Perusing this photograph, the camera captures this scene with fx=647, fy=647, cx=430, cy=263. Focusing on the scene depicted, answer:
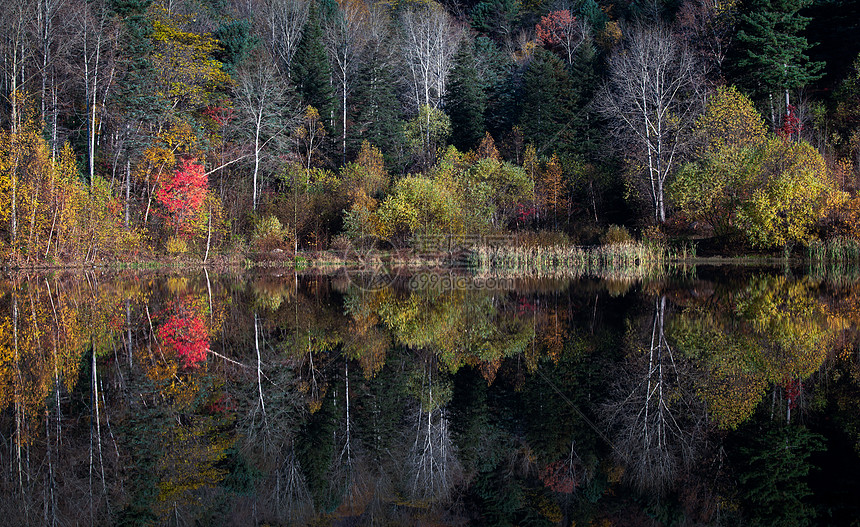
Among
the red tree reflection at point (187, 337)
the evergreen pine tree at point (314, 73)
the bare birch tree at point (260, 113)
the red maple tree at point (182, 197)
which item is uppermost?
the evergreen pine tree at point (314, 73)

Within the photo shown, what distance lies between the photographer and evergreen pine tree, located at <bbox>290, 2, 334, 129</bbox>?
1773 inches

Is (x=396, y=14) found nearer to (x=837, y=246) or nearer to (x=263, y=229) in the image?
(x=263, y=229)

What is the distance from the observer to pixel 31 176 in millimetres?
Answer: 25000

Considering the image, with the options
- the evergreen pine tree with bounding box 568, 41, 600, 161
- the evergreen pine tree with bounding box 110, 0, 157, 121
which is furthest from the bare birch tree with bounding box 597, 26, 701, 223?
the evergreen pine tree with bounding box 110, 0, 157, 121

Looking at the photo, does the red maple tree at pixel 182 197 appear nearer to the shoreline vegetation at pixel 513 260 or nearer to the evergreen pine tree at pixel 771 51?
the shoreline vegetation at pixel 513 260

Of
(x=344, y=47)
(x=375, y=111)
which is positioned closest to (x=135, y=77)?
(x=375, y=111)

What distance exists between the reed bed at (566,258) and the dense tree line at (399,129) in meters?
3.01

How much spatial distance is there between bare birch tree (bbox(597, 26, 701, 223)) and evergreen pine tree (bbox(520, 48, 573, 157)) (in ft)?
16.1

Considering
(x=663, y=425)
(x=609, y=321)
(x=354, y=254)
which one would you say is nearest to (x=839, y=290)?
(x=609, y=321)

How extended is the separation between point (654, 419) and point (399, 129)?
39991mm

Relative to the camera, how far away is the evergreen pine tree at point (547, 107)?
4334 centimetres

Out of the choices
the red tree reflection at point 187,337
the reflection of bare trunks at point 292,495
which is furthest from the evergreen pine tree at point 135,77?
the reflection of bare trunks at point 292,495

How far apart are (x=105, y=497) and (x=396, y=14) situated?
6238cm

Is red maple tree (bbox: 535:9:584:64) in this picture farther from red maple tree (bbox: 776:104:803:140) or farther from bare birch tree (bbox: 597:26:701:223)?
red maple tree (bbox: 776:104:803:140)
